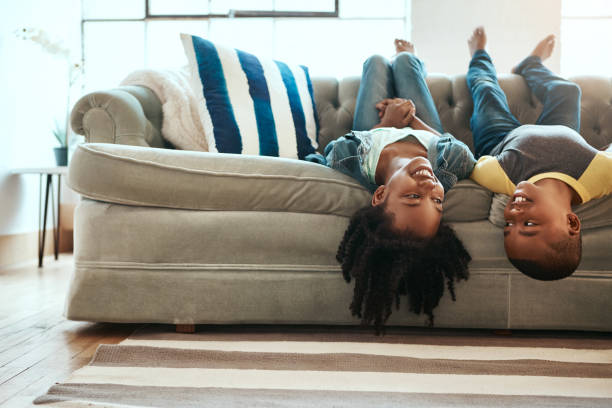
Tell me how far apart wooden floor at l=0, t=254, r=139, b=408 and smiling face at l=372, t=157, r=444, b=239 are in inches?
30.4

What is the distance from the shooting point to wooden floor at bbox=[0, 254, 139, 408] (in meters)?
0.94

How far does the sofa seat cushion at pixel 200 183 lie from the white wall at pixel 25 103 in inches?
57.5

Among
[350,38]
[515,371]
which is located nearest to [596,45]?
[350,38]

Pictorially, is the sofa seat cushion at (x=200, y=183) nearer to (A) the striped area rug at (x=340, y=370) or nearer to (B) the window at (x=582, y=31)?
(A) the striped area rug at (x=340, y=370)

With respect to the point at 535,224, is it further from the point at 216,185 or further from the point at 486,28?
the point at 486,28

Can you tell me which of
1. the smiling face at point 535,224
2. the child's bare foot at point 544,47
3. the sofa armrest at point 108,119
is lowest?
the smiling face at point 535,224

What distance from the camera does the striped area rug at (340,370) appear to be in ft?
2.86

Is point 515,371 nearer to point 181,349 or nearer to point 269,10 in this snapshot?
point 181,349

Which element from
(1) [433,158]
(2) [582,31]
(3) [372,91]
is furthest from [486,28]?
(1) [433,158]

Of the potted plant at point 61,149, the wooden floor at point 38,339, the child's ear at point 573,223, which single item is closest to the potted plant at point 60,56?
the potted plant at point 61,149

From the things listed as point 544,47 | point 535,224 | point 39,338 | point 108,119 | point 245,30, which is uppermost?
point 245,30

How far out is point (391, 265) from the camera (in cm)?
120

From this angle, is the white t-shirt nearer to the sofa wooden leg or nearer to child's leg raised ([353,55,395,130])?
child's leg raised ([353,55,395,130])

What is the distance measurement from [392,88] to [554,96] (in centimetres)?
60
